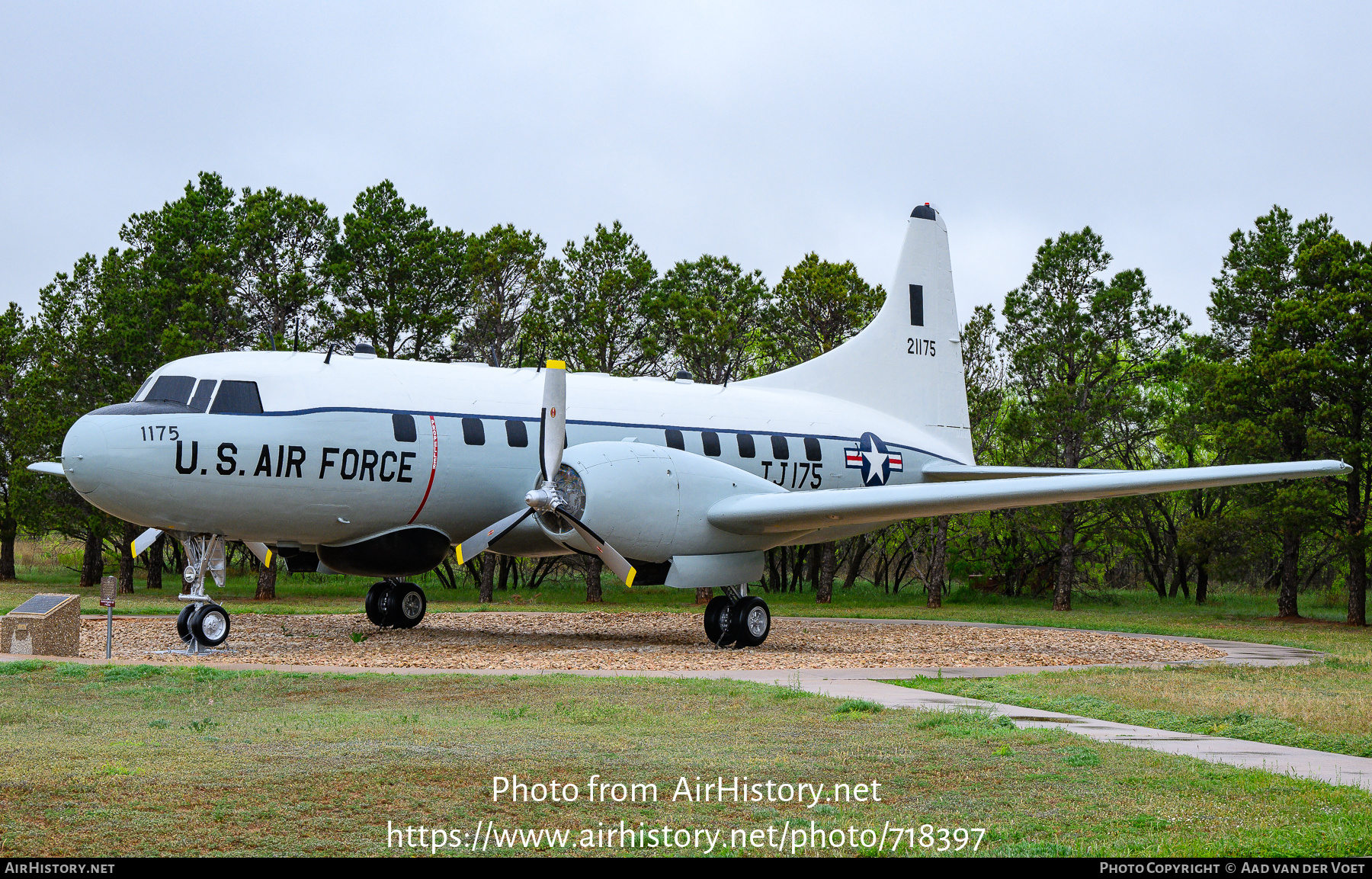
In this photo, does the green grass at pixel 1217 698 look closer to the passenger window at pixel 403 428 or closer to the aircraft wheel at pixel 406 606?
Answer: the passenger window at pixel 403 428

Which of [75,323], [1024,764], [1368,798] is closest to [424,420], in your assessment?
[1024,764]

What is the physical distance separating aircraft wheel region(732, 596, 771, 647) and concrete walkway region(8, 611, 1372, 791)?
11.0 ft

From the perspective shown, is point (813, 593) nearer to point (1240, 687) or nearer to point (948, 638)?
point (948, 638)

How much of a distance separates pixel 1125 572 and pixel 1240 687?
54.0 m

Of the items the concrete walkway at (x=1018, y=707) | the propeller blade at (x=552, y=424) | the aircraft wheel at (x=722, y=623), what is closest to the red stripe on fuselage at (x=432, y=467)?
the propeller blade at (x=552, y=424)

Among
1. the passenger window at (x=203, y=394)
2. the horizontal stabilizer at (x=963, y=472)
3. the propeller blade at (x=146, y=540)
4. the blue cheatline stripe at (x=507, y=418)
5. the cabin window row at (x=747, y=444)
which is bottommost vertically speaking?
the propeller blade at (x=146, y=540)

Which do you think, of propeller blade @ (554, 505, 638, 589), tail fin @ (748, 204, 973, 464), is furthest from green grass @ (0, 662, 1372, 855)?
tail fin @ (748, 204, 973, 464)

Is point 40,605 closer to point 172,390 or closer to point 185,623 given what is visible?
point 185,623

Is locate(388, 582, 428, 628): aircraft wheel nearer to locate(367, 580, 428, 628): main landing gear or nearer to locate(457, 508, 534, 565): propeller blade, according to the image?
locate(367, 580, 428, 628): main landing gear

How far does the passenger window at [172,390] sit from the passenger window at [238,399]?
437 mm

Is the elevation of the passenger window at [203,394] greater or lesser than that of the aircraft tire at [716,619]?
greater

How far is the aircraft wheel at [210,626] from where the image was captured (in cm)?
1705

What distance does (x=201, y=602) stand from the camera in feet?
56.9

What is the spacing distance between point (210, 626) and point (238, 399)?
3.23m
